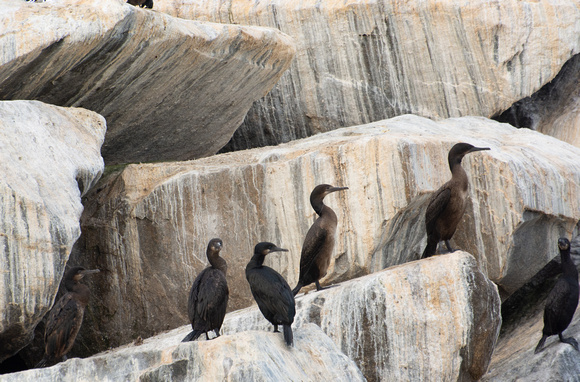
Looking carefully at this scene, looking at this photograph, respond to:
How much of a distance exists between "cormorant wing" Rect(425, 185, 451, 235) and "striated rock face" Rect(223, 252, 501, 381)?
0.63 meters

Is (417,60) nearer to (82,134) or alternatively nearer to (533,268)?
(533,268)

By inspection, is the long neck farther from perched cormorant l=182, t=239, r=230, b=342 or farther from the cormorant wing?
perched cormorant l=182, t=239, r=230, b=342

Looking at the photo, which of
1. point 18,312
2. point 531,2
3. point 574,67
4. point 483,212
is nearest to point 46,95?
point 18,312

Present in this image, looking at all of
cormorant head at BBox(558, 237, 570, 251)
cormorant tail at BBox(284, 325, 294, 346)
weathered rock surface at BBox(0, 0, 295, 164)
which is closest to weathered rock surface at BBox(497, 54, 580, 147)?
weathered rock surface at BBox(0, 0, 295, 164)

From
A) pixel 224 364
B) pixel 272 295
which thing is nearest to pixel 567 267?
pixel 272 295

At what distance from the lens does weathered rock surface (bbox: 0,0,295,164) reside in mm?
8719

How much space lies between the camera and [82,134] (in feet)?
29.7

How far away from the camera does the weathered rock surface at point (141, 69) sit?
8.72 metres

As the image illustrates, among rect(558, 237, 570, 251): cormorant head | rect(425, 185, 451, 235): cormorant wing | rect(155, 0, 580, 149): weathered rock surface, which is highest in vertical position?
rect(155, 0, 580, 149): weathered rock surface

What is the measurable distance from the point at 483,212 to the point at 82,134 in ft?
16.1

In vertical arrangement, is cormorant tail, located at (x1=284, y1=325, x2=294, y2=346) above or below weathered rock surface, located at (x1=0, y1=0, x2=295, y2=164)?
below

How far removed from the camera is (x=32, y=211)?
24.9 feet

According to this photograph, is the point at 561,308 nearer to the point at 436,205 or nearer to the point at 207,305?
the point at 436,205

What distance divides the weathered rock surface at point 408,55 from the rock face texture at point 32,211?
19.1 feet
